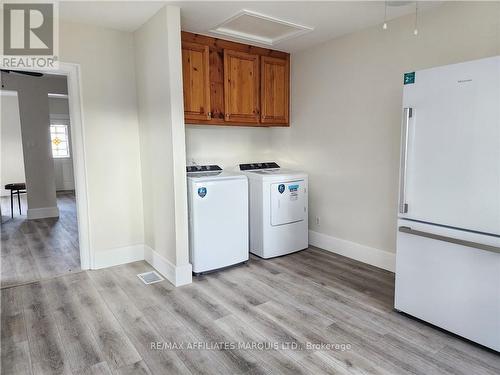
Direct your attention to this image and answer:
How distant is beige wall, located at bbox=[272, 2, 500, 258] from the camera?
271cm

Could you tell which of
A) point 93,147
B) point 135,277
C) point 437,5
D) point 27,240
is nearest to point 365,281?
point 135,277

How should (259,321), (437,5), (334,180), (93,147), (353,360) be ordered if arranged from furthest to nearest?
(334,180) < (93,147) < (437,5) < (259,321) < (353,360)

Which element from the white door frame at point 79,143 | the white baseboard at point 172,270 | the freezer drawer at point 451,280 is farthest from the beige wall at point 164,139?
the freezer drawer at point 451,280

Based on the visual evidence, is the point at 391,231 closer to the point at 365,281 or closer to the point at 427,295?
the point at 365,281

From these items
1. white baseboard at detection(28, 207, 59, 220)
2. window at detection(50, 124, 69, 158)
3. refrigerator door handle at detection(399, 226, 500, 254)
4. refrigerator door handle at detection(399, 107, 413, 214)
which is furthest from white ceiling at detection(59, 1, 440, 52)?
window at detection(50, 124, 69, 158)

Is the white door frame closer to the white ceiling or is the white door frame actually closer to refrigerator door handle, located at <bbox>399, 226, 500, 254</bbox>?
the white ceiling

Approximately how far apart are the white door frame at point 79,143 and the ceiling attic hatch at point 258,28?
1.44m

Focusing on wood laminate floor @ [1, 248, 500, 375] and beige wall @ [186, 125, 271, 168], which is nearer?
wood laminate floor @ [1, 248, 500, 375]

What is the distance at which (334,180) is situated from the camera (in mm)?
3846

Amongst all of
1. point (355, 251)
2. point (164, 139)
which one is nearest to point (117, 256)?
point (164, 139)

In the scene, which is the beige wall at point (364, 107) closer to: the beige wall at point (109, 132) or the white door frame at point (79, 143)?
the beige wall at point (109, 132)

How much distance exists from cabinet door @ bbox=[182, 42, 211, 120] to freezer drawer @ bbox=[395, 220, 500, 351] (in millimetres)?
2246

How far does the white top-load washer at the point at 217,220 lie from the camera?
318 centimetres

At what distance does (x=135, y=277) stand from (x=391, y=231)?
256 centimetres
